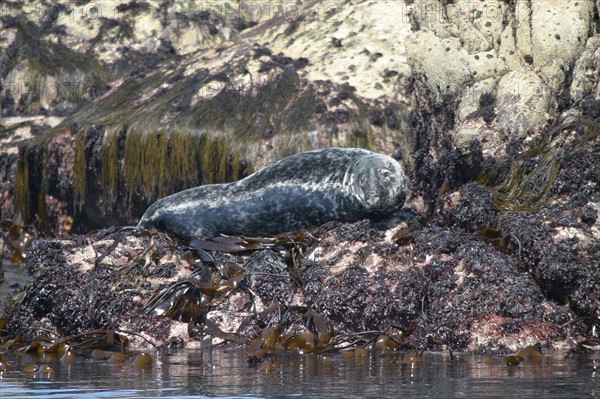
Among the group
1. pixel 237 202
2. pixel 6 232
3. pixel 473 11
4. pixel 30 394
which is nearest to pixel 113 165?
pixel 6 232

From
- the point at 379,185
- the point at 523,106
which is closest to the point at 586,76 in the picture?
the point at 523,106

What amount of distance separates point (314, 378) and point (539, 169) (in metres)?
2.85

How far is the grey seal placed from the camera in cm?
764

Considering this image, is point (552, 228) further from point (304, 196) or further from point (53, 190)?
point (53, 190)

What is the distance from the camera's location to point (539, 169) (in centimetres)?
720

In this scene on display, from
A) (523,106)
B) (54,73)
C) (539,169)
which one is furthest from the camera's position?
(54,73)

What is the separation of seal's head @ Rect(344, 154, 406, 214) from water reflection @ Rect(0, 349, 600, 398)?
1948 millimetres

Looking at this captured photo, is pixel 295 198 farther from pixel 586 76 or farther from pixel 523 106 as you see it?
pixel 586 76

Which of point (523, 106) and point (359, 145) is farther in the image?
point (359, 145)

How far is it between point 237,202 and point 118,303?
1.66 metres

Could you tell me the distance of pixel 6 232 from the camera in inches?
460

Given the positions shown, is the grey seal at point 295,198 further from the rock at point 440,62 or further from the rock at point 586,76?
the rock at point 586,76

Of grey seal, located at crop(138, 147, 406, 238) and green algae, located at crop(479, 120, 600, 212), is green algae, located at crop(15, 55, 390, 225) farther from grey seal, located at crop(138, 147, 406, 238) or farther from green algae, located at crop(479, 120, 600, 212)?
green algae, located at crop(479, 120, 600, 212)

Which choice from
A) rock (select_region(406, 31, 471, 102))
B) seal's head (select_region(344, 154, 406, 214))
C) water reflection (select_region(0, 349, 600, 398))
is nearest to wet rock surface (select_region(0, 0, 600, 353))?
rock (select_region(406, 31, 471, 102))
